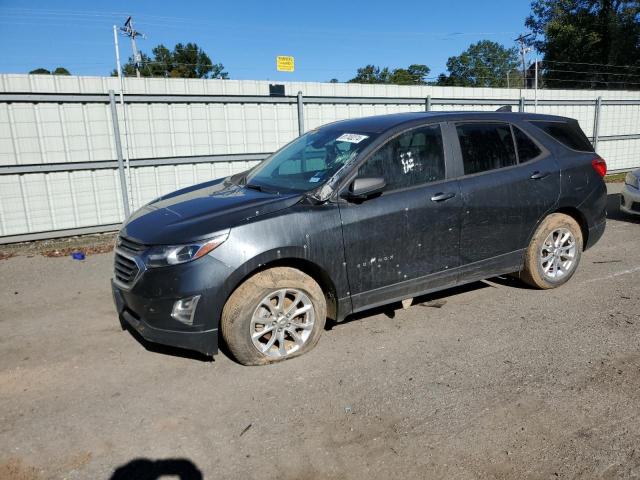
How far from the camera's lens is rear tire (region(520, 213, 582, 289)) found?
4.98m

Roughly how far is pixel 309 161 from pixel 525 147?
2.19 m

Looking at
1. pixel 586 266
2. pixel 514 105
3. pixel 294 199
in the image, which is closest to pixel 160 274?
pixel 294 199

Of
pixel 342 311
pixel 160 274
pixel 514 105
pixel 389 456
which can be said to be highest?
pixel 514 105

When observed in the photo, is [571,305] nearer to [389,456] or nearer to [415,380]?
[415,380]

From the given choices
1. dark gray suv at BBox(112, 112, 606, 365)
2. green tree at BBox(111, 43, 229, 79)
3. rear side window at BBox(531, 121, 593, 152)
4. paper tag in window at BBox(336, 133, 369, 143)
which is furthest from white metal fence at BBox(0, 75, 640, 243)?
green tree at BBox(111, 43, 229, 79)

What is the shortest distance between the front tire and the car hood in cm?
46

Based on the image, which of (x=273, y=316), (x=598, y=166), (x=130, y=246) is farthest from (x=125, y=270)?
(x=598, y=166)

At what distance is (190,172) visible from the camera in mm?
9078

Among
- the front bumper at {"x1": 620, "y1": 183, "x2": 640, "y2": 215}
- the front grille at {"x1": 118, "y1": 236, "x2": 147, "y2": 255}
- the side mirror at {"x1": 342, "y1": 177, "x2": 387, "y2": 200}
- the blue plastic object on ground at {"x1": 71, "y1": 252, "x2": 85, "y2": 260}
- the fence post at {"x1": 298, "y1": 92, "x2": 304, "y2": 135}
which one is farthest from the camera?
the fence post at {"x1": 298, "y1": 92, "x2": 304, "y2": 135}

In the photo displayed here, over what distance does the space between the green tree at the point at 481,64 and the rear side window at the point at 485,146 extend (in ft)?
242

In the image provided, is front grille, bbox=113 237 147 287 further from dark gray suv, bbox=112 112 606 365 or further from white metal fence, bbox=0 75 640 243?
white metal fence, bbox=0 75 640 243

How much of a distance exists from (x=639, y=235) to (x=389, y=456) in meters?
6.68

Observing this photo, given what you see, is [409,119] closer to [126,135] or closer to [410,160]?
[410,160]

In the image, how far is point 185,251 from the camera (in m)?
3.43
